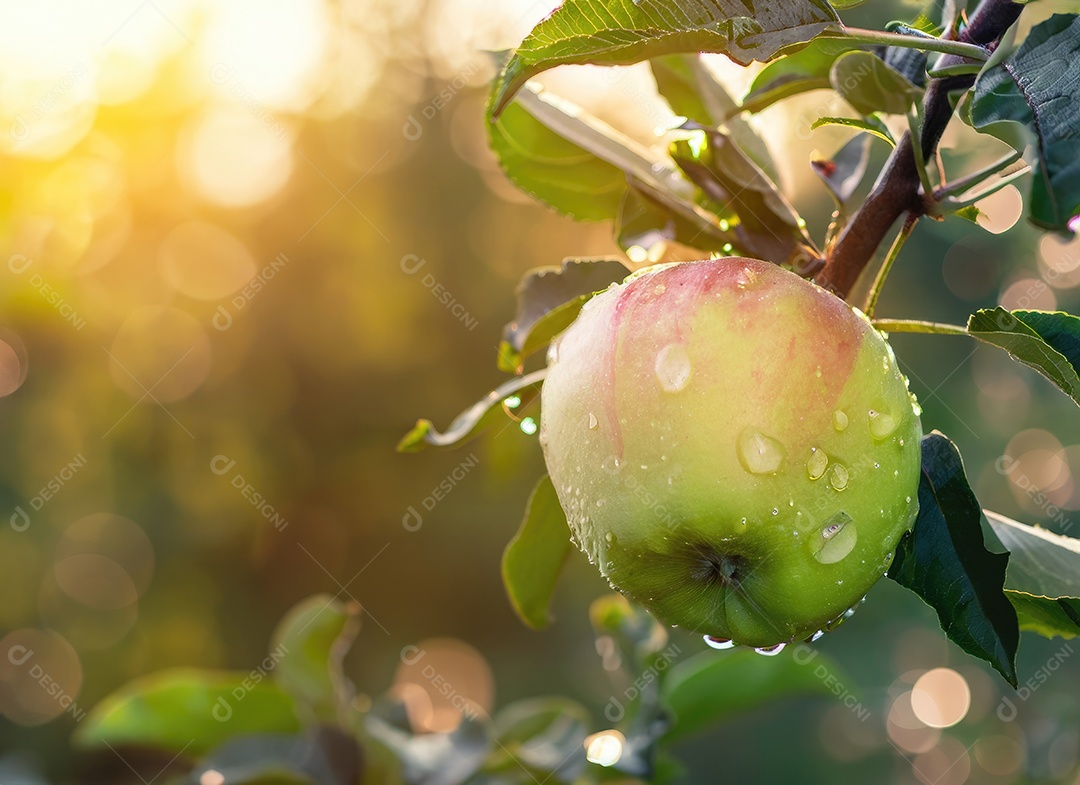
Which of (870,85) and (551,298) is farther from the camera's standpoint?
(551,298)

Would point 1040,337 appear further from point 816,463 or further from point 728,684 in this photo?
point 728,684

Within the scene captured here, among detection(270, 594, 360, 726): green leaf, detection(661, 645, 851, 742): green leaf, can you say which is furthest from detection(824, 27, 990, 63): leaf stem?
detection(270, 594, 360, 726): green leaf

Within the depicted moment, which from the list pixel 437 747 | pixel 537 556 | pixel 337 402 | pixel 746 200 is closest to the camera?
pixel 746 200

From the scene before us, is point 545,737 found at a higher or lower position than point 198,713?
lower

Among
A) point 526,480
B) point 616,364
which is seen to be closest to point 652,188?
point 616,364

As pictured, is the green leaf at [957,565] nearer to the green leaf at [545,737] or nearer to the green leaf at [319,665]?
the green leaf at [545,737]

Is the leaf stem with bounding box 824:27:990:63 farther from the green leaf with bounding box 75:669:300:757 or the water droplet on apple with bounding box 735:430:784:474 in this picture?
the green leaf with bounding box 75:669:300:757

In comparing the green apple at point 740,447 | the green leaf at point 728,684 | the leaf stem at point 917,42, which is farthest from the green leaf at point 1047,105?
the green leaf at point 728,684

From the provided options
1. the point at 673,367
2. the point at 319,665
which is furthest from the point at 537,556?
the point at 319,665
